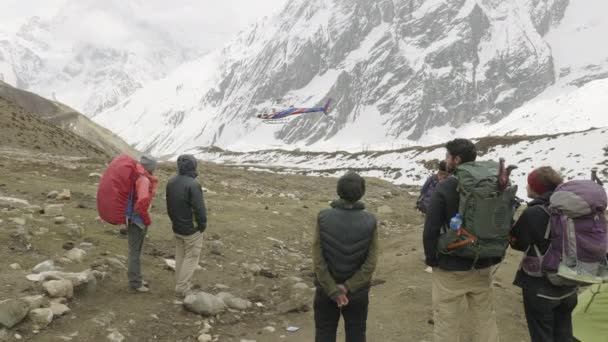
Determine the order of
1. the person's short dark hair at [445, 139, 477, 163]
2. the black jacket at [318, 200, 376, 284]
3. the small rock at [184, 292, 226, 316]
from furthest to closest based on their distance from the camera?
the small rock at [184, 292, 226, 316] < the person's short dark hair at [445, 139, 477, 163] < the black jacket at [318, 200, 376, 284]

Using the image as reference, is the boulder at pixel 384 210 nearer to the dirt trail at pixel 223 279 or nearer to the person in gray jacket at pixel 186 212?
the dirt trail at pixel 223 279

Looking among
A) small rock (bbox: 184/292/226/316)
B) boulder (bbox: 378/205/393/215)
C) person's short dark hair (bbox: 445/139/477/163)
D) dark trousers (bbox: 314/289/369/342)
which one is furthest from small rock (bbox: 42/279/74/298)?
boulder (bbox: 378/205/393/215)

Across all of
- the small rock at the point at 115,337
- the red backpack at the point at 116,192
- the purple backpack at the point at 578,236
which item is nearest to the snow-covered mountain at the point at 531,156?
the purple backpack at the point at 578,236

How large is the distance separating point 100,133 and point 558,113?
16382 centimetres

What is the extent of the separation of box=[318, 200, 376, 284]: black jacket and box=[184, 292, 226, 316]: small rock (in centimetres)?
319

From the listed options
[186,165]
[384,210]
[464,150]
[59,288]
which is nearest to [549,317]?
[464,150]

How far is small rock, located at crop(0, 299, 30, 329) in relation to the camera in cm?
616

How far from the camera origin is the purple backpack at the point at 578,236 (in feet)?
17.6

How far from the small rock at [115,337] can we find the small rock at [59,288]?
1.07m

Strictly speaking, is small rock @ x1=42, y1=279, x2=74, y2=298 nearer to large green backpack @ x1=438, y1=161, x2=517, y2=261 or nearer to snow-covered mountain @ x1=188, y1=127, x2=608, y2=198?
large green backpack @ x1=438, y1=161, x2=517, y2=261

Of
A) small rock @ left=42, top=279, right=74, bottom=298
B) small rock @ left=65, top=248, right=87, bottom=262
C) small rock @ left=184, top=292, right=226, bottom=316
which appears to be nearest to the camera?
small rock @ left=42, top=279, right=74, bottom=298

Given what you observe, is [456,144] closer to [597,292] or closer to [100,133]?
[597,292]

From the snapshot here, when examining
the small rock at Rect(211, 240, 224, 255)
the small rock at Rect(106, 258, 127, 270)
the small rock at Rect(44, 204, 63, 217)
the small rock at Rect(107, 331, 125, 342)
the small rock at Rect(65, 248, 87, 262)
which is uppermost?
the small rock at Rect(44, 204, 63, 217)

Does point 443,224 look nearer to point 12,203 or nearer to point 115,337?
point 115,337
